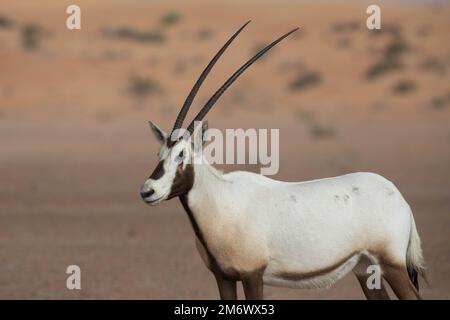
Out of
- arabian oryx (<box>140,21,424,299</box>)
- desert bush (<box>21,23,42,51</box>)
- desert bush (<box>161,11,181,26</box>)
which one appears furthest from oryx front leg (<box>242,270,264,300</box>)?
desert bush (<box>161,11,181,26</box>)

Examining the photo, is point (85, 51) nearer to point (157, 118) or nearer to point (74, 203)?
point (157, 118)

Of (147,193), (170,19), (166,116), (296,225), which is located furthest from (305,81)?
(147,193)

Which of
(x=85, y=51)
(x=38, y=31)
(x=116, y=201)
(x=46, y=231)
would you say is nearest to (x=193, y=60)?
(x=85, y=51)

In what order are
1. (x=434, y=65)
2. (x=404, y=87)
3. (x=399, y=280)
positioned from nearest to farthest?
(x=399, y=280) < (x=404, y=87) < (x=434, y=65)

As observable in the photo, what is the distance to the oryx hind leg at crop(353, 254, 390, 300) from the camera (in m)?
6.32

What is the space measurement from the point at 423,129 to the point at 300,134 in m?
3.13

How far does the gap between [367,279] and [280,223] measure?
2.61 ft

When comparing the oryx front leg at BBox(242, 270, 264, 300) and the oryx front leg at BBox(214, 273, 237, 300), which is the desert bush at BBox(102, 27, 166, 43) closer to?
the oryx front leg at BBox(214, 273, 237, 300)

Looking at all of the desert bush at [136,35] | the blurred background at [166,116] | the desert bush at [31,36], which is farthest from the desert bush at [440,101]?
the desert bush at [136,35]

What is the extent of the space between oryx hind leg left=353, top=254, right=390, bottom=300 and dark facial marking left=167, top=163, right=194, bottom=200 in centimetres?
116

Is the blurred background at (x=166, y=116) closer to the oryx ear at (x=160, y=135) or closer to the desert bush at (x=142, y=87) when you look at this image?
the desert bush at (x=142, y=87)

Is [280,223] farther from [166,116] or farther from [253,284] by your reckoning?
[166,116]

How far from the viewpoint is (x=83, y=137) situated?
2519 cm

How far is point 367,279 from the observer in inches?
255
